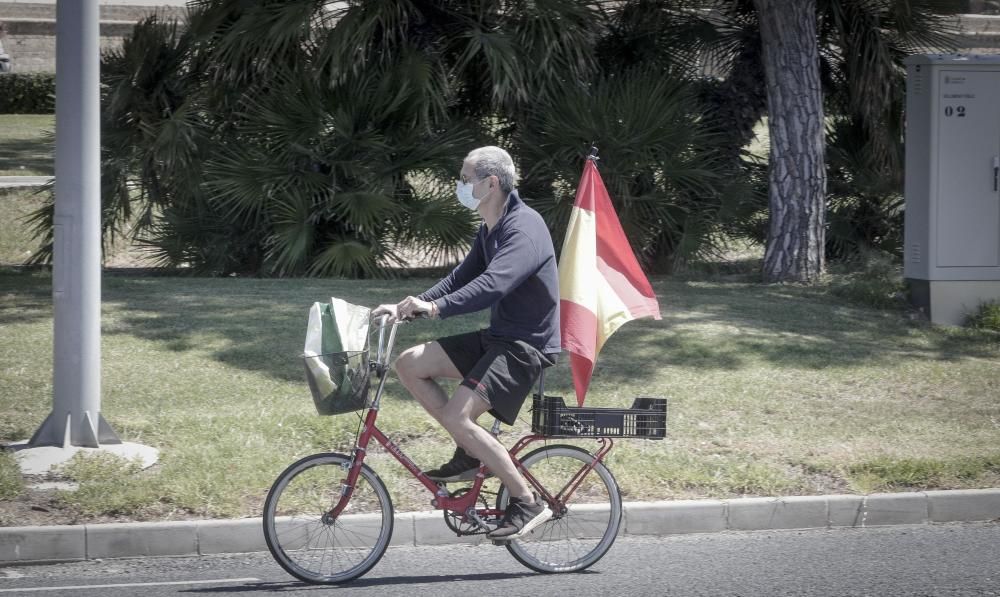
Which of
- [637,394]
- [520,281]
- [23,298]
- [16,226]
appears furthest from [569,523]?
[16,226]

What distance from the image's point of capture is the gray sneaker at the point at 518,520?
17.1 feet

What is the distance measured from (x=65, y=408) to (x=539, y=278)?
10.7 feet

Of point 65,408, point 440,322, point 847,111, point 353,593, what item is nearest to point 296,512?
point 353,593

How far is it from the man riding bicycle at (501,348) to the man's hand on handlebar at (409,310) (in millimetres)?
72

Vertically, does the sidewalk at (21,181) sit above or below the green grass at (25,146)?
below

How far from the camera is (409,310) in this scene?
4906 mm

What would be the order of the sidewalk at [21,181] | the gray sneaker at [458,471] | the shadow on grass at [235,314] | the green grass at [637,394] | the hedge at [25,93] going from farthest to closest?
the hedge at [25,93], the sidewalk at [21,181], the shadow on grass at [235,314], the green grass at [637,394], the gray sneaker at [458,471]

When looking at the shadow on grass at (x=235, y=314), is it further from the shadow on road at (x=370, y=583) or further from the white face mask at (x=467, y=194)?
the white face mask at (x=467, y=194)

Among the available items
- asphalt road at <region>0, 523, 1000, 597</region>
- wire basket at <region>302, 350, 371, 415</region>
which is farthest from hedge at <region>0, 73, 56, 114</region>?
wire basket at <region>302, 350, 371, 415</region>

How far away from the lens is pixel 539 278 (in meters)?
5.14

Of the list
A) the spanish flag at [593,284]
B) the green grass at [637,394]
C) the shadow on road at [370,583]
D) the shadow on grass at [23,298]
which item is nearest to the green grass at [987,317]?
the green grass at [637,394]

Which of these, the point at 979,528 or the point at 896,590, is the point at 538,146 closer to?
the point at 979,528

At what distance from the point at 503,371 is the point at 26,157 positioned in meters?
23.7

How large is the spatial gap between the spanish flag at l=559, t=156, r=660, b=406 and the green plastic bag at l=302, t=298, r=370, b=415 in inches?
46.3
